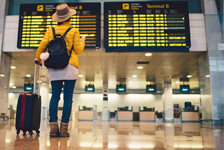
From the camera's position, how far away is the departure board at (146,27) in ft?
23.5

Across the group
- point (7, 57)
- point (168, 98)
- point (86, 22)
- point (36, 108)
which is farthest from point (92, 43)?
point (168, 98)

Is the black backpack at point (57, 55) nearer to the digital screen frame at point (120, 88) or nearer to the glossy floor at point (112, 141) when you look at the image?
the glossy floor at point (112, 141)

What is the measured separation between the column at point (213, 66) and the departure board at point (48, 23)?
13.1 ft

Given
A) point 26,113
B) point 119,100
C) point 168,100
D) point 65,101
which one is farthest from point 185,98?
point 26,113

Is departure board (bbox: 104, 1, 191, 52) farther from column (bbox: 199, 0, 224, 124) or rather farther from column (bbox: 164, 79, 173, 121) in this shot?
column (bbox: 164, 79, 173, 121)

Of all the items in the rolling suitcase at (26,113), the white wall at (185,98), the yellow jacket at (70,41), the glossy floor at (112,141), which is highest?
the yellow jacket at (70,41)

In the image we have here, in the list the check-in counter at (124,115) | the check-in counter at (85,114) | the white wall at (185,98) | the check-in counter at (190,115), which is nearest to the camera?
the check-in counter at (190,115)

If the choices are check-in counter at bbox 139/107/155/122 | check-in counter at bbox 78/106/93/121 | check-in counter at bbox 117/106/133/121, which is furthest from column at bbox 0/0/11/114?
check-in counter at bbox 139/107/155/122

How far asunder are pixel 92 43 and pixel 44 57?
461cm

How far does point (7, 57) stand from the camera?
27.8 ft

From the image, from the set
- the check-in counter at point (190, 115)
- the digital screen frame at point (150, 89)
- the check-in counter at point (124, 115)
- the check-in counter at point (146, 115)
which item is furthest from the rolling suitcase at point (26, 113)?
the digital screen frame at point (150, 89)

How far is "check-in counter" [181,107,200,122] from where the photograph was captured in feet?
48.8

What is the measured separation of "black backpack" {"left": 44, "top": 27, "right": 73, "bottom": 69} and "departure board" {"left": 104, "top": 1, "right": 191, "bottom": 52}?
435 centimetres

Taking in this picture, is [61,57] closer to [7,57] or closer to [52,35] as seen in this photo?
[52,35]
